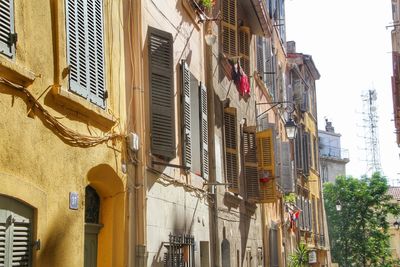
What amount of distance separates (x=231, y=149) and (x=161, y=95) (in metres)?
5.59

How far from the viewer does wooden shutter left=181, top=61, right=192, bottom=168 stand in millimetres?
11258

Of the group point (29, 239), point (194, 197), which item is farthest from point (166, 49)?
point (29, 239)

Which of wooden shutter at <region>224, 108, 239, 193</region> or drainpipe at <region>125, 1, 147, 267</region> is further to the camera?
wooden shutter at <region>224, 108, 239, 193</region>

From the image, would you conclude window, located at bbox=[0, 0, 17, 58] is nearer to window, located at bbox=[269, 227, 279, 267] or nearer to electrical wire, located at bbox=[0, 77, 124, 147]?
electrical wire, located at bbox=[0, 77, 124, 147]

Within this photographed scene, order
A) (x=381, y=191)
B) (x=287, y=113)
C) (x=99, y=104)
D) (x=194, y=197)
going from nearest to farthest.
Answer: (x=99, y=104), (x=194, y=197), (x=287, y=113), (x=381, y=191)

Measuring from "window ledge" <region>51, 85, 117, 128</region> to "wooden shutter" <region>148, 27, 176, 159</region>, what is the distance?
174cm

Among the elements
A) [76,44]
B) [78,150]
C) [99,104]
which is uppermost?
[76,44]

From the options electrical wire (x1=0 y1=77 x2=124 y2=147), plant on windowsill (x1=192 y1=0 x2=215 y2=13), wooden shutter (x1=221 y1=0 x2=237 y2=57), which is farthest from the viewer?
wooden shutter (x1=221 y1=0 x2=237 y2=57)

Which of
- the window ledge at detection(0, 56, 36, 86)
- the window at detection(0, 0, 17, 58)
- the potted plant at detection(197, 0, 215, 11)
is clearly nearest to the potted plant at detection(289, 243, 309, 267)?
the potted plant at detection(197, 0, 215, 11)

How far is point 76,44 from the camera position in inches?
290

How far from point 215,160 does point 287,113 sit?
1440cm

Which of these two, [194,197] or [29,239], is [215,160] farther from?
[29,239]

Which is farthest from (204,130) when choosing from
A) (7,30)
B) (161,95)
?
(7,30)

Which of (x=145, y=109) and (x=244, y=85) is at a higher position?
(x=244, y=85)
